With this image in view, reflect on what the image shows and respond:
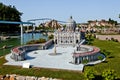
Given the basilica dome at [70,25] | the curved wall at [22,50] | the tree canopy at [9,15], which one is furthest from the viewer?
the tree canopy at [9,15]

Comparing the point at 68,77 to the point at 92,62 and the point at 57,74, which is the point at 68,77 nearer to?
the point at 57,74

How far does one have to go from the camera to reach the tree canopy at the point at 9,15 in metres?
76.4

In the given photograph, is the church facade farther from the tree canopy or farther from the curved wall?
the tree canopy

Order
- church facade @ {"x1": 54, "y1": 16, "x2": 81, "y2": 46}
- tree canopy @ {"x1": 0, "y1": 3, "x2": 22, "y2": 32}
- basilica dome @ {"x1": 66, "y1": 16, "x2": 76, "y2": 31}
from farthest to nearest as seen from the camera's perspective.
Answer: tree canopy @ {"x1": 0, "y1": 3, "x2": 22, "y2": 32}, basilica dome @ {"x1": 66, "y1": 16, "x2": 76, "y2": 31}, church facade @ {"x1": 54, "y1": 16, "x2": 81, "y2": 46}

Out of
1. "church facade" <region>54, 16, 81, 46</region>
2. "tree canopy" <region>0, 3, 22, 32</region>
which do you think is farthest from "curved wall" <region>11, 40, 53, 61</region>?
"tree canopy" <region>0, 3, 22, 32</region>

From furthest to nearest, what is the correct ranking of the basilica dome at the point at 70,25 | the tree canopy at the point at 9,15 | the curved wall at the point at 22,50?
1. the tree canopy at the point at 9,15
2. the basilica dome at the point at 70,25
3. the curved wall at the point at 22,50

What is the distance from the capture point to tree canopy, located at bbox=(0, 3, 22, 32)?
76.4 meters

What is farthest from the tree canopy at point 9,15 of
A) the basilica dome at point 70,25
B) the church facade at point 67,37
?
the church facade at point 67,37

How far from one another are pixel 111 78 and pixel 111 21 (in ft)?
349

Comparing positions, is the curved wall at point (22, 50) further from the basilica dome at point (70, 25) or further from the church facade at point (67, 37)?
the basilica dome at point (70, 25)

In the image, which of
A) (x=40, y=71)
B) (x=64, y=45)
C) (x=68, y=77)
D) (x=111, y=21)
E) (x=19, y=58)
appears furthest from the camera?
(x=111, y=21)

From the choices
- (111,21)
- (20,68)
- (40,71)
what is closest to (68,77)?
(40,71)

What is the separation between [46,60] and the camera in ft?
83.3

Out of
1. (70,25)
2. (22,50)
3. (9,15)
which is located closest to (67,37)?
(70,25)
